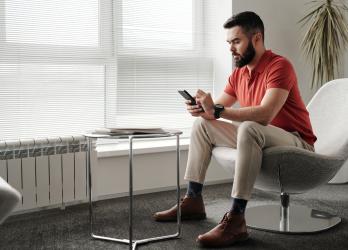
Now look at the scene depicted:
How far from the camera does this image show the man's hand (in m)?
2.23

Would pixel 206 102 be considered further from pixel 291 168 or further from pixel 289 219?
pixel 289 219

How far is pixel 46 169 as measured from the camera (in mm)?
2658

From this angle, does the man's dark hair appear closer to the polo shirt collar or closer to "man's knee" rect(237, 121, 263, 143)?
the polo shirt collar

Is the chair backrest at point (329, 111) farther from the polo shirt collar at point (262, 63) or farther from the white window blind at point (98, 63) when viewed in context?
the white window blind at point (98, 63)

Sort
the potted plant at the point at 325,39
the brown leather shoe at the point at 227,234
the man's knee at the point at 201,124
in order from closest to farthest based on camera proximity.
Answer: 1. the brown leather shoe at the point at 227,234
2. the man's knee at the point at 201,124
3. the potted plant at the point at 325,39

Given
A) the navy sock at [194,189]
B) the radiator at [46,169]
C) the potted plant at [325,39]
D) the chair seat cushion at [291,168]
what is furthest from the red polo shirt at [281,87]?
the potted plant at [325,39]

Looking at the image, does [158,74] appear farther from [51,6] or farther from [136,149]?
[51,6]

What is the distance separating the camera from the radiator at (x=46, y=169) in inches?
101

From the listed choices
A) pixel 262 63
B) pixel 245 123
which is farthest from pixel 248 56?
pixel 245 123

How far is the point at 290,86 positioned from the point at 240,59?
12.8 inches

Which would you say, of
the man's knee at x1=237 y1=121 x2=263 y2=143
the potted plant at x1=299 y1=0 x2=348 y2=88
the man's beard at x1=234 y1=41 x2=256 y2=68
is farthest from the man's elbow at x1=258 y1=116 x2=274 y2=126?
the potted plant at x1=299 y1=0 x2=348 y2=88

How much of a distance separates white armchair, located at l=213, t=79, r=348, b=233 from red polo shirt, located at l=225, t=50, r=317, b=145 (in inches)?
6.9

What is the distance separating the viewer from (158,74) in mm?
3510

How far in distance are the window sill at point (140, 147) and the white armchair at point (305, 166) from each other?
3.00 ft
